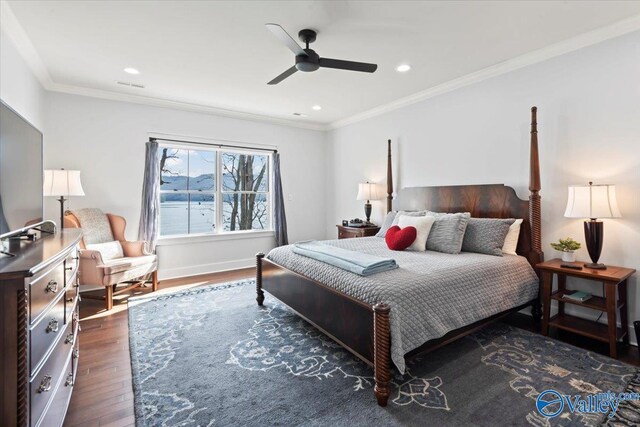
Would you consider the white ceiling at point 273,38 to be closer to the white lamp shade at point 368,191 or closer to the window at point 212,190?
the window at point 212,190

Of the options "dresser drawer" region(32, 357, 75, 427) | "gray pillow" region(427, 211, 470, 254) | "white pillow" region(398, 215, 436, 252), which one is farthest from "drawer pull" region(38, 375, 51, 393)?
"gray pillow" region(427, 211, 470, 254)

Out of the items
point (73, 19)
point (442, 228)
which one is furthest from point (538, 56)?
point (73, 19)

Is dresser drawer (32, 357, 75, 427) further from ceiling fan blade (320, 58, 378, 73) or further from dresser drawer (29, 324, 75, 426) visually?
ceiling fan blade (320, 58, 378, 73)

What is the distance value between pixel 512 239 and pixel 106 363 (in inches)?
147

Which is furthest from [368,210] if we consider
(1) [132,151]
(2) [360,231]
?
(1) [132,151]

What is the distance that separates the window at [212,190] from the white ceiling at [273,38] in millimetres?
1247

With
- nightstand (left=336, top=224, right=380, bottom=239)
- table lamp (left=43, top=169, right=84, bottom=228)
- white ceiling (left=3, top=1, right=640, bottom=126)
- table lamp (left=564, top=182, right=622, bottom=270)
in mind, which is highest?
white ceiling (left=3, top=1, right=640, bottom=126)

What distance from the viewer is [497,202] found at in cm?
339

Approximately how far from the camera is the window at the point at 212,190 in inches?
190

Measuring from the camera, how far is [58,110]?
3881 millimetres

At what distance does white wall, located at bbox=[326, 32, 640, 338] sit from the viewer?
2.61 metres

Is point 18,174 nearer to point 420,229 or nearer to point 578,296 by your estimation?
point 420,229

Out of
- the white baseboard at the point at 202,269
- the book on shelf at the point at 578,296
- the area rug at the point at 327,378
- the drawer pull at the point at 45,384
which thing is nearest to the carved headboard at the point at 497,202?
the book on shelf at the point at 578,296

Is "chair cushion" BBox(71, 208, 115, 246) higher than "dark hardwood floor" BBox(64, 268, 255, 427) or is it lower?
higher
